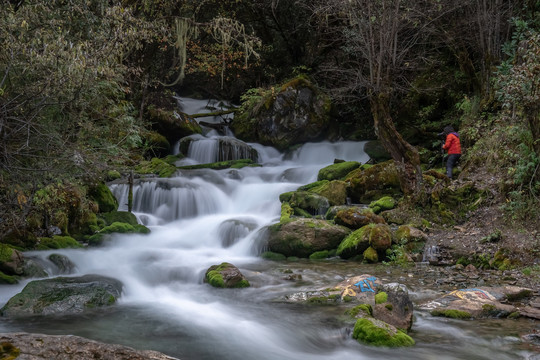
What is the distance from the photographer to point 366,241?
927 cm

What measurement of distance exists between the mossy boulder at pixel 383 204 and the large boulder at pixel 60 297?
719 cm

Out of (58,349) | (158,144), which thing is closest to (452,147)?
(58,349)

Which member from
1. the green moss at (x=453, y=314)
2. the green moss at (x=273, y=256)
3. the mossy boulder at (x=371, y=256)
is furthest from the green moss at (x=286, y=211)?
the green moss at (x=453, y=314)

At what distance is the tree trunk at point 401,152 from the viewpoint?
10.7 metres

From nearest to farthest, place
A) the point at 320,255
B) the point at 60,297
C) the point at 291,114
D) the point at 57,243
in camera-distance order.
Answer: the point at 60,297, the point at 57,243, the point at 320,255, the point at 291,114

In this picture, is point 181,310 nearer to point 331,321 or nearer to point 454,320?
point 331,321

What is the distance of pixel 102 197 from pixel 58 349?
9623 mm

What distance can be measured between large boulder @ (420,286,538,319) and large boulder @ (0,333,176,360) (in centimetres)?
417

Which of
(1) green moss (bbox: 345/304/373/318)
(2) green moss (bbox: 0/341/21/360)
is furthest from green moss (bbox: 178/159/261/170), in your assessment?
(2) green moss (bbox: 0/341/21/360)

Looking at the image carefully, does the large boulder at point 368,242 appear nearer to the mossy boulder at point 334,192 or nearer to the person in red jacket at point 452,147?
the mossy boulder at point 334,192

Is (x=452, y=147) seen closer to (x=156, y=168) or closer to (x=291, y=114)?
(x=291, y=114)

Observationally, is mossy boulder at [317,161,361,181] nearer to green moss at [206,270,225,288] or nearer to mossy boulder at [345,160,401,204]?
mossy boulder at [345,160,401,204]

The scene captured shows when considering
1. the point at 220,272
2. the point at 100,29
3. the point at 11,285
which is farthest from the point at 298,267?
the point at 100,29

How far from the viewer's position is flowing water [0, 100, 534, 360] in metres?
4.79
